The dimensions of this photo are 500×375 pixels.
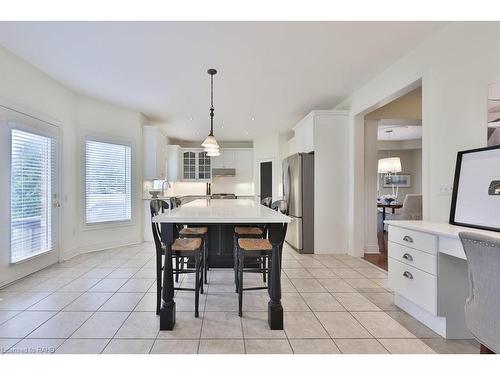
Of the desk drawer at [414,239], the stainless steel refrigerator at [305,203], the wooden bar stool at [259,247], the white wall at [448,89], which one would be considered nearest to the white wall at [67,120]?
the wooden bar stool at [259,247]

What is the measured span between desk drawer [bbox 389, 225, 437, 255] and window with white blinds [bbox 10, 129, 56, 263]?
13.6 feet

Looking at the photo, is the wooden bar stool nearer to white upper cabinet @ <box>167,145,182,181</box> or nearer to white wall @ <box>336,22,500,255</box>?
white wall @ <box>336,22,500,255</box>

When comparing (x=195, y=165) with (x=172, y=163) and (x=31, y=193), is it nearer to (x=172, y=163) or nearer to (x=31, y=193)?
(x=172, y=163)

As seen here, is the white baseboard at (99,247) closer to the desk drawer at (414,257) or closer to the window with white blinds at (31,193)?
the window with white blinds at (31,193)

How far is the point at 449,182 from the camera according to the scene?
2404 mm

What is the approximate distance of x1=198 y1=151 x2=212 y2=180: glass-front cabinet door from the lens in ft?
26.3

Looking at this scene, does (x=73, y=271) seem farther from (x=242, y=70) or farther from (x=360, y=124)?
(x=360, y=124)

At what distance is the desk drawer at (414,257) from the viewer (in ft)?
6.64

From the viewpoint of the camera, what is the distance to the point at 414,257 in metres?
2.21

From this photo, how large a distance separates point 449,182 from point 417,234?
2.14 ft

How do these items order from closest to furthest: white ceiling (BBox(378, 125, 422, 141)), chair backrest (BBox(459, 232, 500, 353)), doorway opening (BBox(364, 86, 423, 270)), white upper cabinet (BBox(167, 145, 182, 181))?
chair backrest (BBox(459, 232, 500, 353)) < doorway opening (BBox(364, 86, 423, 270)) < white ceiling (BBox(378, 125, 422, 141)) < white upper cabinet (BBox(167, 145, 182, 181))

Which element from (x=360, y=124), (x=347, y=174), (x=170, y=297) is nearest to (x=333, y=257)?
(x=347, y=174)

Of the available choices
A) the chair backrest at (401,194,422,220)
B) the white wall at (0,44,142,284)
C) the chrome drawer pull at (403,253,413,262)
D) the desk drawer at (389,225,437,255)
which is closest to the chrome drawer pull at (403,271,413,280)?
the chrome drawer pull at (403,253,413,262)

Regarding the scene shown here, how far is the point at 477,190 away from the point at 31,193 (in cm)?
475
